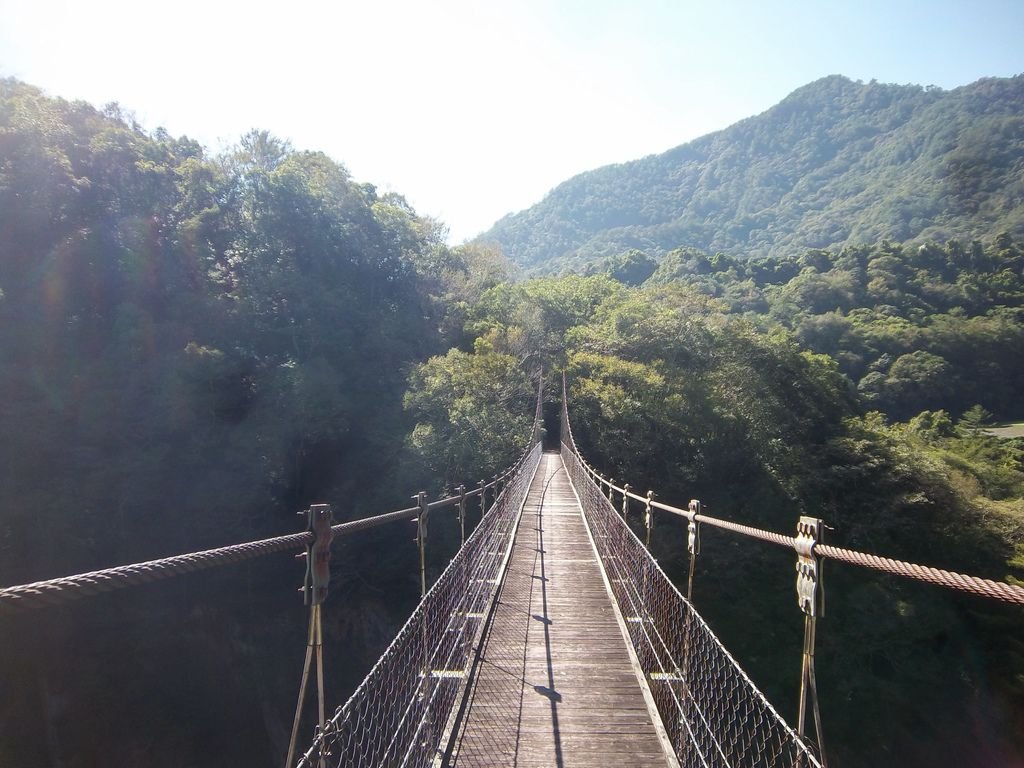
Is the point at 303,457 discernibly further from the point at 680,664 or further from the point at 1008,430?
the point at 1008,430

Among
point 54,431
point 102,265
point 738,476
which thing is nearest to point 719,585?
point 738,476

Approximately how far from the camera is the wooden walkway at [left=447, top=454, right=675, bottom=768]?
2.03 meters

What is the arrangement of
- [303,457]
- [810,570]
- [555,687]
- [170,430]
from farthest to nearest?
1. [303,457]
2. [170,430]
3. [555,687]
4. [810,570]

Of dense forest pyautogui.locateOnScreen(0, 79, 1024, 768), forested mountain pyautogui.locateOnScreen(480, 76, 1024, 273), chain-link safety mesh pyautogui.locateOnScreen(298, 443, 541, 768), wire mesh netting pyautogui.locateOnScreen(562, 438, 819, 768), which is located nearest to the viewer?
chain-link safety mesh pyautogui.locateOnScreen(298, 443, 541, 768)

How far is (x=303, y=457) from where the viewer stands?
13.1 m

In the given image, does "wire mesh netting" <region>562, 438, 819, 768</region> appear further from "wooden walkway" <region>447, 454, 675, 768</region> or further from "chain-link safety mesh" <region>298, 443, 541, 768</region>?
"chain-link safety mesh" <region>298, 443, 541, 768</region>

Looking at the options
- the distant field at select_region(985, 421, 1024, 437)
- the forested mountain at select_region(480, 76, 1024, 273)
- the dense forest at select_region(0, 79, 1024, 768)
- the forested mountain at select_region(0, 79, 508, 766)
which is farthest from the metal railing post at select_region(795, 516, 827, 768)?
→ the forested mountain at select_region(480, 76, 1024, 273)

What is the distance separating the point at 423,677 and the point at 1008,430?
75.4 ft

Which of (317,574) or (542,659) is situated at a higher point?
(317,574)

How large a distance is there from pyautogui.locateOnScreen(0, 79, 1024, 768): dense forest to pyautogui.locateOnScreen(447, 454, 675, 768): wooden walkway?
23.8 feet

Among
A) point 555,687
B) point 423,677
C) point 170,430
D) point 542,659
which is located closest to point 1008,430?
point 542,659

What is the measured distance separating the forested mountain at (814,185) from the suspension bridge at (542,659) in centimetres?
3734

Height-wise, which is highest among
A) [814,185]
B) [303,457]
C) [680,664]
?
[814,185]

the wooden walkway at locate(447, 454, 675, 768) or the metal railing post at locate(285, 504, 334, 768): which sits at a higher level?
the metal railing post at locate(285, 504, 334, 768)
